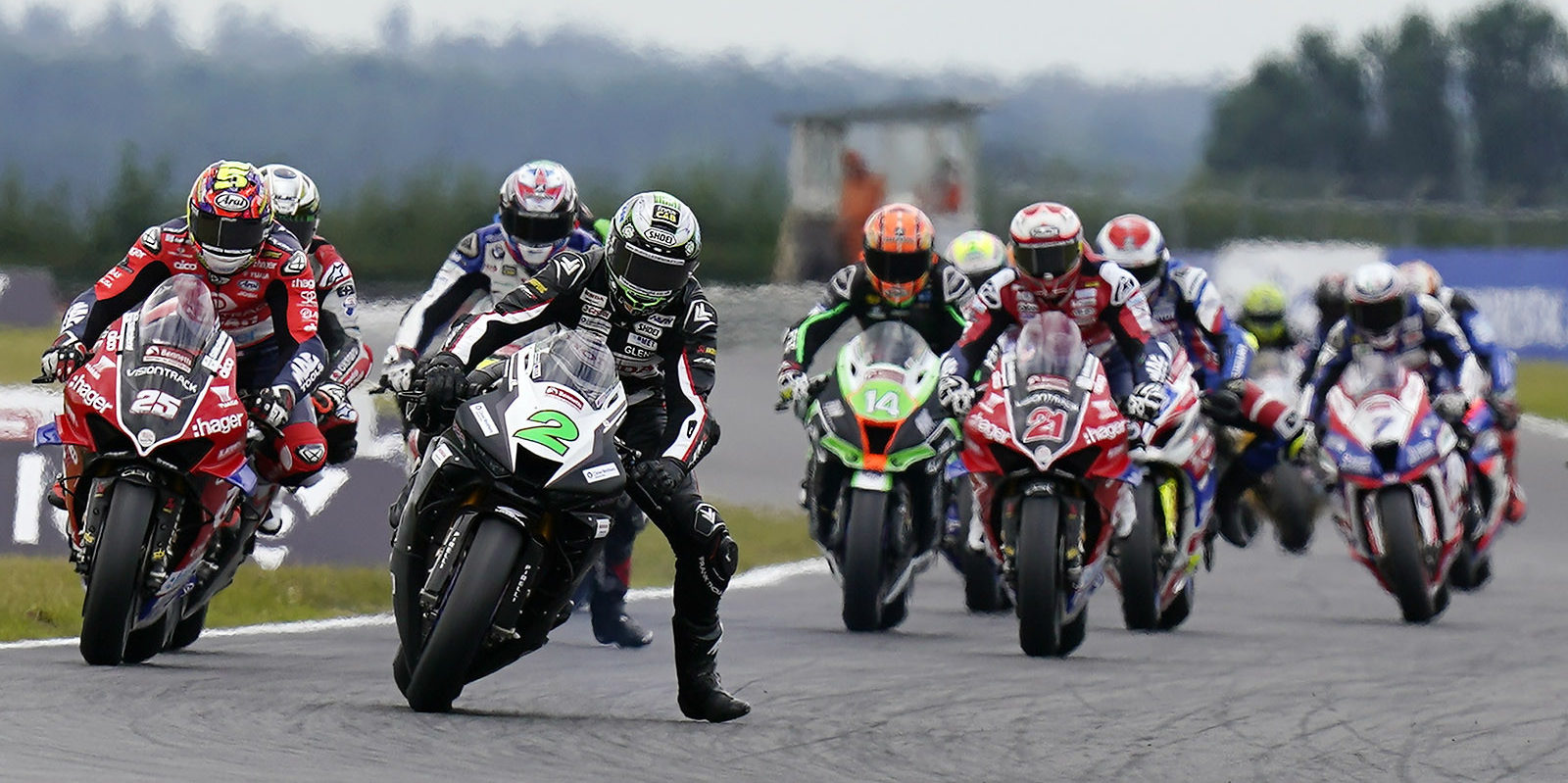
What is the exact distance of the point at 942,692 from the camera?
8352 millimetres

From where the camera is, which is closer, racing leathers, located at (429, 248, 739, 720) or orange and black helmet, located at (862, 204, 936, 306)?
racing leathers, located at (429, 248, 739, 720)

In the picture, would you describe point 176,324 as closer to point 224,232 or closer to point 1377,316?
point 224,232

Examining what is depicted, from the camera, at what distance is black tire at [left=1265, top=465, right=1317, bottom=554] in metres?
15.3

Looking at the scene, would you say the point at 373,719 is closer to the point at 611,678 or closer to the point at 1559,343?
the point at 611,678

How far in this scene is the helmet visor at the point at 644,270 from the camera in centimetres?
734

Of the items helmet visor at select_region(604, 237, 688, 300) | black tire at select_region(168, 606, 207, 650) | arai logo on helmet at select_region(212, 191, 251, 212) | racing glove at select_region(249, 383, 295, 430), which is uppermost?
arai logo on helmet at select_region(212, 191, 251, 212)

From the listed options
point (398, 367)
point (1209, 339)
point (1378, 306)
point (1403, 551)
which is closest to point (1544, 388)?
point (1378, 306)

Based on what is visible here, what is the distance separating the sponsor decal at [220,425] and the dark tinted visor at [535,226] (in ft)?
10.6

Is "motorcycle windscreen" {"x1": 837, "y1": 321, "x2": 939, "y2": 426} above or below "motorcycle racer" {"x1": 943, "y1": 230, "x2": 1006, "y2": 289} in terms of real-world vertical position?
below

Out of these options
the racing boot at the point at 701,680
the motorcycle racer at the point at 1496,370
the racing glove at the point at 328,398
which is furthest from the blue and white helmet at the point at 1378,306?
the racing boot at the point at 701,680

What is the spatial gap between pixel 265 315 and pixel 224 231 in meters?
0.60

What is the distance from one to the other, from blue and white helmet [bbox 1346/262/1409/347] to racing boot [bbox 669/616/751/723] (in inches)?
245

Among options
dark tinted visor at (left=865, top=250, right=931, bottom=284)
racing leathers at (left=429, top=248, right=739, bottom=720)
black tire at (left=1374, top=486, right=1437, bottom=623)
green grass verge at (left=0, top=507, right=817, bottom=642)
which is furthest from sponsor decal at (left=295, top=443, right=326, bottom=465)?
black tire at (left=1374, top=486, right=1437, bottom=623)

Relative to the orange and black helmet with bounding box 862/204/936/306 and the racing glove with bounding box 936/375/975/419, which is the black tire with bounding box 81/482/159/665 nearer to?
the racing glove with bounding box 936/375/975/419
